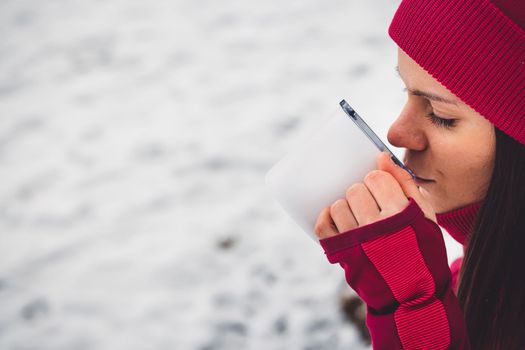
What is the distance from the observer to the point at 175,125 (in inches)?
133

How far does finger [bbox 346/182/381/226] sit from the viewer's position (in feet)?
3.85

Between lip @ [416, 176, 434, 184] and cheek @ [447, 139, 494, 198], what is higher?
lip @ [416, 176, 434, 184]

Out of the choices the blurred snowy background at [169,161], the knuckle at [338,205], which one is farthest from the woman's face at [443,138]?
the knuckle at [338,205]

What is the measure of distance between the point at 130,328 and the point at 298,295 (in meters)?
0.78

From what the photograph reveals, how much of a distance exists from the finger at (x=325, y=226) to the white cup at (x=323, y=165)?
3cm

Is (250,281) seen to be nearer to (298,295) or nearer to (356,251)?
(298,295)

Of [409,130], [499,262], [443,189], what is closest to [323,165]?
[409,130]

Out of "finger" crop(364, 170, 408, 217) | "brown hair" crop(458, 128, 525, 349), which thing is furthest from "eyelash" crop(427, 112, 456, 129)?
"finger" crop(364, 170, 408, 217)

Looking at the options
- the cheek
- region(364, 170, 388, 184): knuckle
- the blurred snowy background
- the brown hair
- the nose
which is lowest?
the brown hair

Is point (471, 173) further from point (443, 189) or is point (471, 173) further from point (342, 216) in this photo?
point (342, 216)

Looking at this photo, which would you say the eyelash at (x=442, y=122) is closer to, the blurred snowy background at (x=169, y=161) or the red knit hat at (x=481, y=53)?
the red knit hat at (x=481, y=53)

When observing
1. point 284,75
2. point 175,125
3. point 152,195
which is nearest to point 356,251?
point 152,195

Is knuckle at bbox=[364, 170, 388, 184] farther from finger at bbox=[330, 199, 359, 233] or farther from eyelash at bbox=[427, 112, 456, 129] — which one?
A: eyelash at bbox=[427, 112, 456, 129]

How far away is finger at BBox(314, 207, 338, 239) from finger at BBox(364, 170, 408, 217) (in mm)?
120
